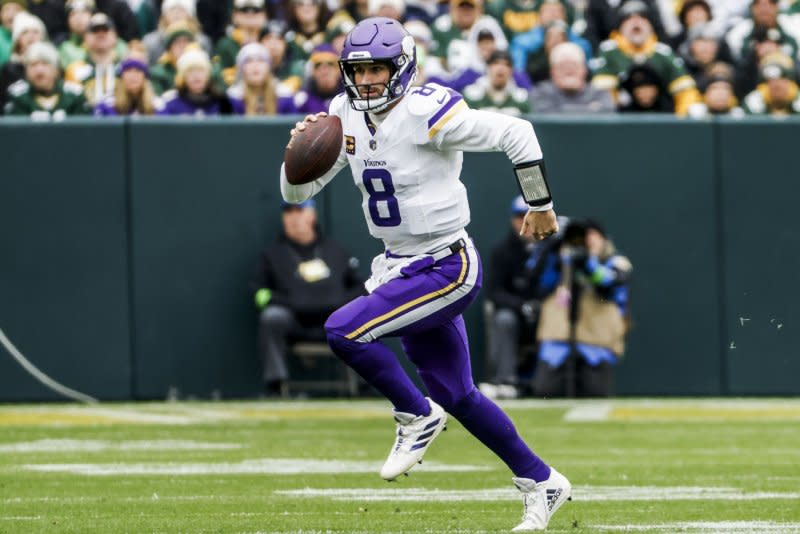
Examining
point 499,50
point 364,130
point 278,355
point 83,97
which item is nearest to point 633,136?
point 499,50

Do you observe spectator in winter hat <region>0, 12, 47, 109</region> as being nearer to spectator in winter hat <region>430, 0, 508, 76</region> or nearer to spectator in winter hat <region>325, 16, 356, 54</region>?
spectator in winter hat <region>325, 16, 356, 54</region>

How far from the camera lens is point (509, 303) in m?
13.4

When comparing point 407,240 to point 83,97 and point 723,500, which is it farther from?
point 83,97

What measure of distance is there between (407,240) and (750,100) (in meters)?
8.81

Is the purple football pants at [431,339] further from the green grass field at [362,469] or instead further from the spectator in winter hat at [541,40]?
the spectator in winter hat at [541,40]

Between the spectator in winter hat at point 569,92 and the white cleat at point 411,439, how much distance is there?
7.89 metres

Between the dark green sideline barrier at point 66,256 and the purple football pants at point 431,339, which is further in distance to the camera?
the dark green sideline barrier at point 66,256

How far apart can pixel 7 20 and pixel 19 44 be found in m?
0.81

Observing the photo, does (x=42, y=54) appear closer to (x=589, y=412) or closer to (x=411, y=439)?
(x=589, y=412)

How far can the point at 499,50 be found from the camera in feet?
47.4

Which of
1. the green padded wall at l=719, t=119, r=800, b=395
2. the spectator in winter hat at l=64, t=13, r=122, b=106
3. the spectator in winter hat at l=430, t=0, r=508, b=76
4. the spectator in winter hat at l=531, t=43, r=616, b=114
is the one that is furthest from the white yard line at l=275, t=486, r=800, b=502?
the spectator in winter hat at l=430, t=0, r=508, b=76

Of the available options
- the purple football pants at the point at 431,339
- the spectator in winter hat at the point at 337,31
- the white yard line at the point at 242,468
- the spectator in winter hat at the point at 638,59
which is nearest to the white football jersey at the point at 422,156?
the purple football pants at the point at 431,339

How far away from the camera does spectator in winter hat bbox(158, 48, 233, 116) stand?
45.4 feet

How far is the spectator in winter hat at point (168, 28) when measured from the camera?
50.4 ft
